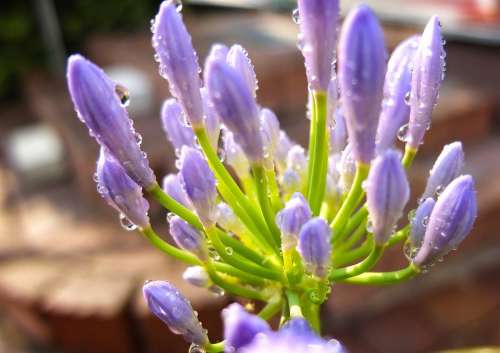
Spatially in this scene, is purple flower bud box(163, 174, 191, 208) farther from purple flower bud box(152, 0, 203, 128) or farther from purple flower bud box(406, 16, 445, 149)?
purple flower bud box(406, 16, 445, 149)

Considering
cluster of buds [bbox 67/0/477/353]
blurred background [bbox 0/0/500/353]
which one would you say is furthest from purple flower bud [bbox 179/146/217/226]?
blurred background [bbox 0/0/500/353]

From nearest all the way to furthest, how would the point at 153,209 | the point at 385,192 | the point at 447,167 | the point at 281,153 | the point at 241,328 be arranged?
the point at 241,328
the point at 385,192
the point at 447,167
the point at 281,153
the point at 153,209

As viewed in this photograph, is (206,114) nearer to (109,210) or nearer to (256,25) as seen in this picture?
(109,210)

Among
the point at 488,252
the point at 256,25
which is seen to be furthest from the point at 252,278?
the point at 256,25

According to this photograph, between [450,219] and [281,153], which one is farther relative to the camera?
[281,153]

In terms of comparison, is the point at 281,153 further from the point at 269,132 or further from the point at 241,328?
the point at 241,328

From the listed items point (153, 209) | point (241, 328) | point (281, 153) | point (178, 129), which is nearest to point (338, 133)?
point (281, 153)
